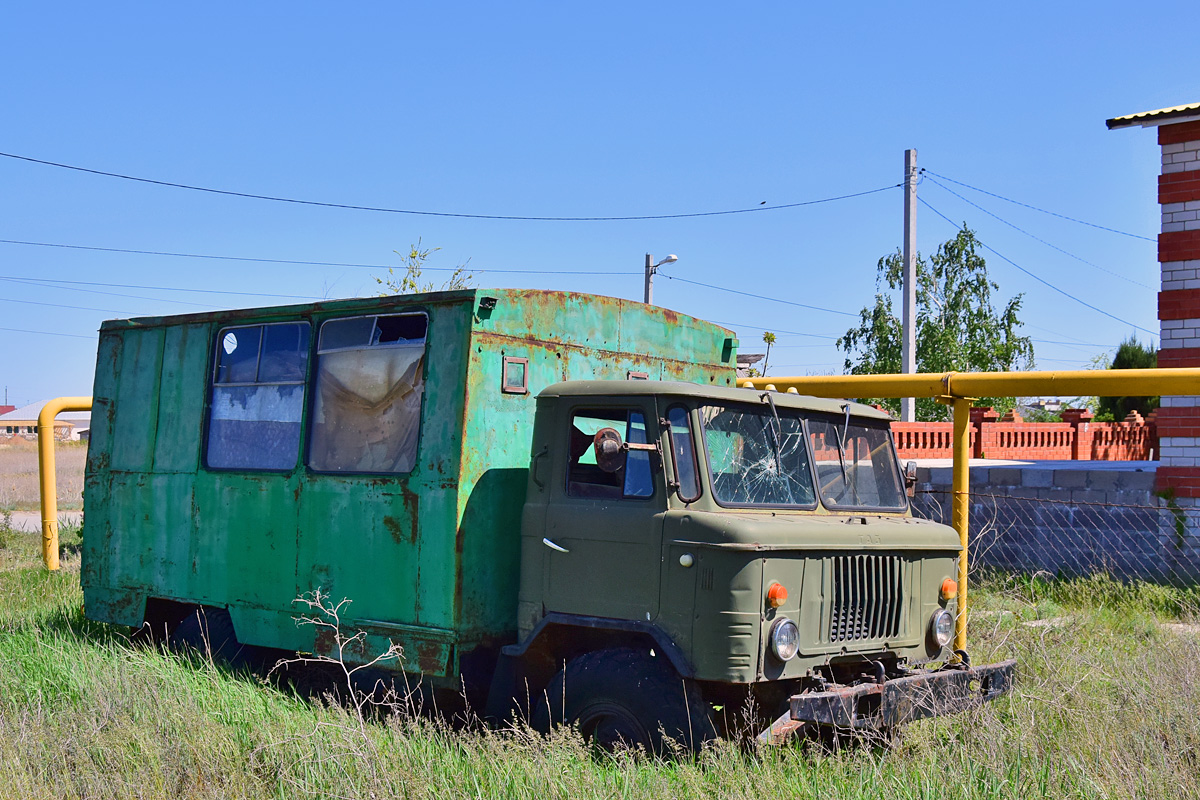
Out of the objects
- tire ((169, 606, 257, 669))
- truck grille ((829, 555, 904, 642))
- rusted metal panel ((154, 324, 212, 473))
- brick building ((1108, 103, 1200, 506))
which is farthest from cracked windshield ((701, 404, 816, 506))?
brick building ((1108, 103, 1200, 506))

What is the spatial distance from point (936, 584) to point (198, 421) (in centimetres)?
494

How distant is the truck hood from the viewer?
511 centimetres

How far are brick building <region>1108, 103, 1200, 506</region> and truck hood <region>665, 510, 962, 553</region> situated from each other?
739 centimetres

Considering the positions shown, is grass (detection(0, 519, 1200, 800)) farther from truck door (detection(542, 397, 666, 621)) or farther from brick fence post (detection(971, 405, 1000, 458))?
brick fence post (detection(971, 405, 1000, 458))

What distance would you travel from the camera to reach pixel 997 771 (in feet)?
16.3

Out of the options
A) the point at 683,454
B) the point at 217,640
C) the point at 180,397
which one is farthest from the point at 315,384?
the point at 683,454

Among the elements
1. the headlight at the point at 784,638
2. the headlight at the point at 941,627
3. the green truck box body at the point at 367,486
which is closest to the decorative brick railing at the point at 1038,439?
the green truck box body at the point at 367,486

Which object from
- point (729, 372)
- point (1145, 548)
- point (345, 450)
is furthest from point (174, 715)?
point (1145, 548)

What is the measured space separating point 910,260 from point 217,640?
15.0m

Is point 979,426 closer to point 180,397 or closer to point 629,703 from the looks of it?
point 180,397

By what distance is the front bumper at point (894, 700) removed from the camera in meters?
5.04

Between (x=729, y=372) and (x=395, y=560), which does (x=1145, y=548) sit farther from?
(x=395, y=560)

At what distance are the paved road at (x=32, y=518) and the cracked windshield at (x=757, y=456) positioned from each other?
50.7 feet

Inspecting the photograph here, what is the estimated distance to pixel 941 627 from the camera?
6031 mm
